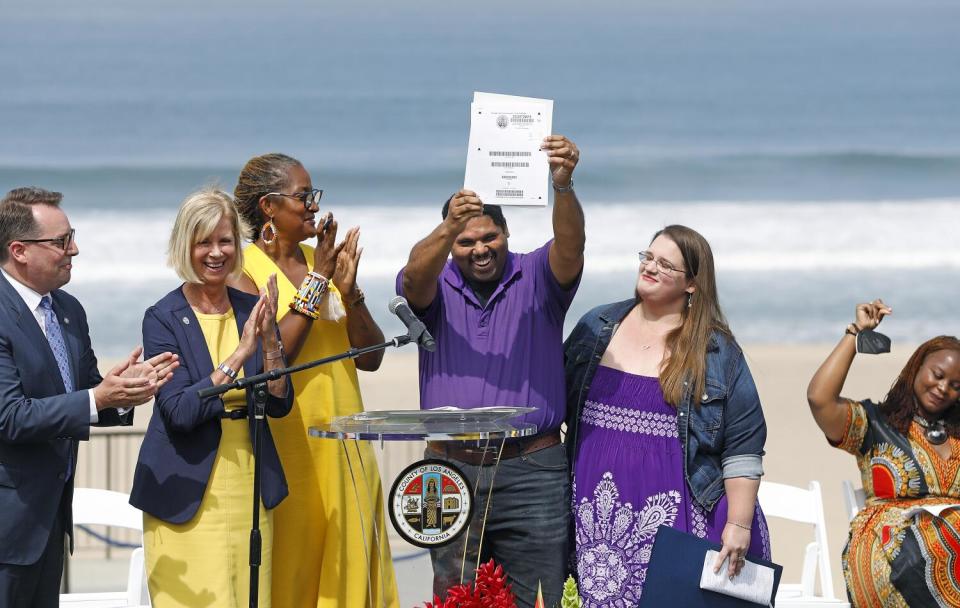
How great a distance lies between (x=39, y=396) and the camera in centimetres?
403

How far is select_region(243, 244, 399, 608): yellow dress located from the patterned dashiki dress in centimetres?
183

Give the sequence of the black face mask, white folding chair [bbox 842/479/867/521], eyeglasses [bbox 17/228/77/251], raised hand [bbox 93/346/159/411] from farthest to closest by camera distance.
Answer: white folding chair [bbox 842/479/867/521] → the black face mask → eyeglasses [bbox 17/228/77/251] → raised hand [bbox 93/346/159/411]

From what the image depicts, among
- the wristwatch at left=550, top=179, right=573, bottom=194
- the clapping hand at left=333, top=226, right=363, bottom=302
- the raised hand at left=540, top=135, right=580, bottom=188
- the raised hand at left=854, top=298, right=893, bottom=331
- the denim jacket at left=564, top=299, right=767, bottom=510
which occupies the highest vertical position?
the raised hand at left=540, top=135, right=580, bottom=188

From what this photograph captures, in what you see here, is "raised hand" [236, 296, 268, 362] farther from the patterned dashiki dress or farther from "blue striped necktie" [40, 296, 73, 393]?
the patterned dashiki dress

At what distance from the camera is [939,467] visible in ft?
16.3

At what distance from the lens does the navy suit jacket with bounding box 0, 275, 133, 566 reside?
3885mm

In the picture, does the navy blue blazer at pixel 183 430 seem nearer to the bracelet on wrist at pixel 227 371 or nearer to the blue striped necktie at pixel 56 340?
the bracelet on wrist at pixel 227 371

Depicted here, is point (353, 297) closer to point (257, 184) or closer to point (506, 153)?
point (257, 184)

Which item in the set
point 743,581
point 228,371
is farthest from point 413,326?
point 743,581

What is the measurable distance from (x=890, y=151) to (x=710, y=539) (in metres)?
22.3

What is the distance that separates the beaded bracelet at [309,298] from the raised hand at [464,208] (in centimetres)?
52

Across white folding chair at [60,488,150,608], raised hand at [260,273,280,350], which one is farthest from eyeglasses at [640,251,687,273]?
white folding chair at [60,488,150,608]

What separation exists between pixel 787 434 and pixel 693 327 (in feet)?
17.6

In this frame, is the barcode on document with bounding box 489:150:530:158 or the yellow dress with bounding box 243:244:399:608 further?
the yellow dress with bounding box 243:244:399:608
